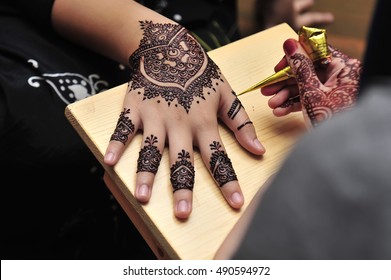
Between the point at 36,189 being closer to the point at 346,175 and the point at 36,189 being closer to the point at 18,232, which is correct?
the point at 18,232

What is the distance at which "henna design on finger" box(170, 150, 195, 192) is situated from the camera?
583 millimetres

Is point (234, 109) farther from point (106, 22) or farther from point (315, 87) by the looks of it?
point (106, 22)

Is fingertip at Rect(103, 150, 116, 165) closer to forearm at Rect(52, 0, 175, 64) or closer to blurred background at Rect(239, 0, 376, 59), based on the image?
forearm at Rect(52, 0, 175, 64)

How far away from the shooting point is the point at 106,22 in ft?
2.53

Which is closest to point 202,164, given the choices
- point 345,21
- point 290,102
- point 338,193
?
point 290,102

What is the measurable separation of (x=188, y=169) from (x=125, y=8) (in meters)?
0.29

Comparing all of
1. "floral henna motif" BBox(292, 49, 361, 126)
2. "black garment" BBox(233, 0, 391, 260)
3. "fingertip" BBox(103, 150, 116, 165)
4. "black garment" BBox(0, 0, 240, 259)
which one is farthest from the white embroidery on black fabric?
"black garment" BBox(233, 0, 391, 260)

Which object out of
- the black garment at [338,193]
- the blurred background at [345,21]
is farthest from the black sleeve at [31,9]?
the blurred background at [345,21]

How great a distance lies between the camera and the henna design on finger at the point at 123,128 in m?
0.62

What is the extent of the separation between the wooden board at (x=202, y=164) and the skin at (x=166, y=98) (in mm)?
11

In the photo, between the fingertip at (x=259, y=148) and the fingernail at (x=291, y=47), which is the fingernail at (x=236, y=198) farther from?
the fingernail at (x=291, y=47)

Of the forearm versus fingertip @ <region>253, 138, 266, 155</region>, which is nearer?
fingertip @ <region>253, 138, 266, 155</region>

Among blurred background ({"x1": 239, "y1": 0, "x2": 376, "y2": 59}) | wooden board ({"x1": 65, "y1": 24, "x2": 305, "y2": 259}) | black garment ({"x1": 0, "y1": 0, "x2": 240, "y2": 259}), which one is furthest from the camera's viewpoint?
blurred background ({"x1": 239, "y1": 0, "x2": 376, "y2": 59})
